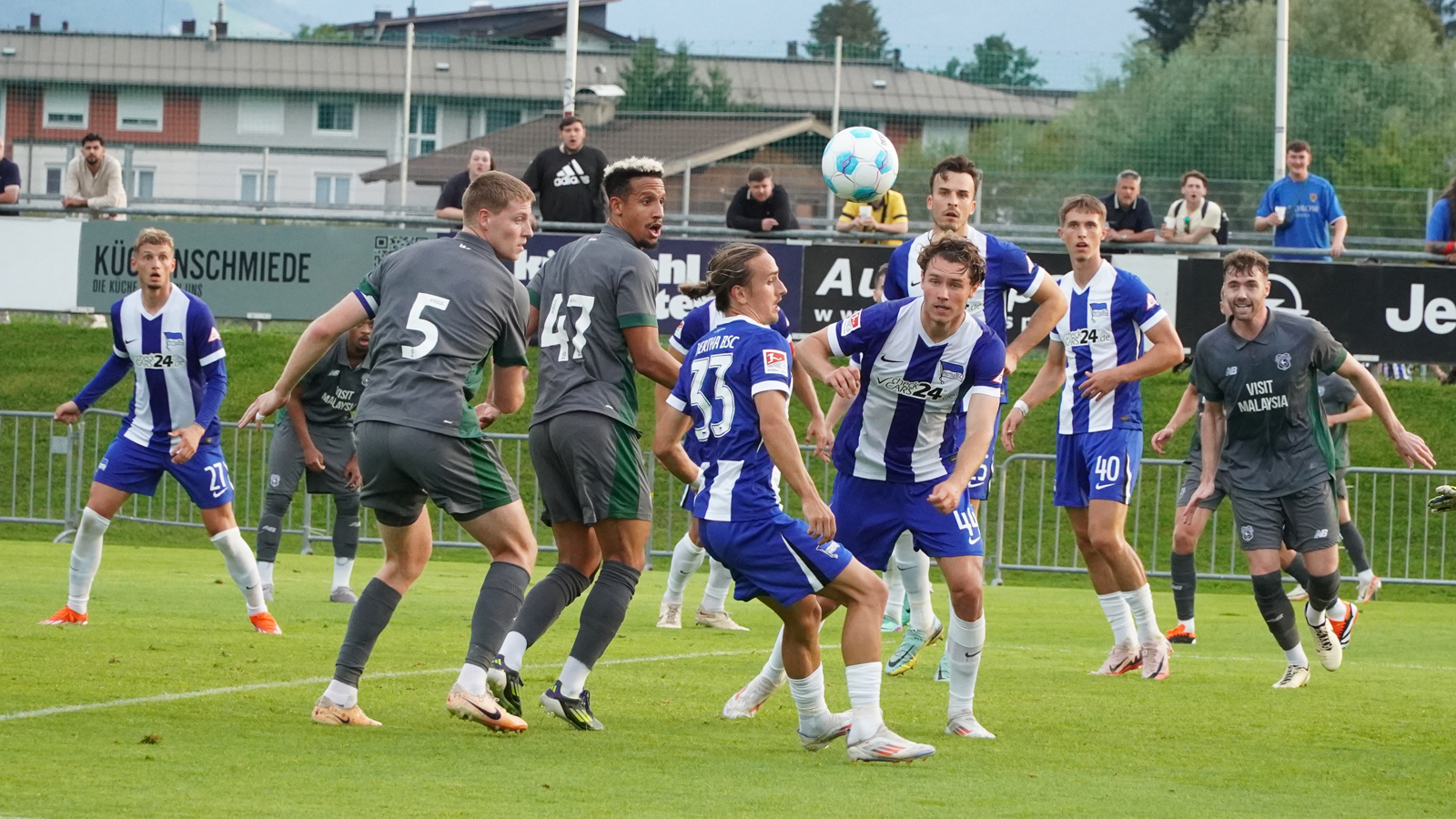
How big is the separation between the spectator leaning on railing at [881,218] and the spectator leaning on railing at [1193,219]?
9.11 feet

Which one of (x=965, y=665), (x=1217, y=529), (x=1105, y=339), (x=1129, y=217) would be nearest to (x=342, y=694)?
(x=965, y=665)

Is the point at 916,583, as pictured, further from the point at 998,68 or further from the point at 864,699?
the point at 998,68

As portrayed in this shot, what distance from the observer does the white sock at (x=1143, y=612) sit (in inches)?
353

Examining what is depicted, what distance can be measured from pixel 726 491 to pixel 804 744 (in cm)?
101

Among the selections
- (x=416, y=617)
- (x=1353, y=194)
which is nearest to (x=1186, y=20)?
(x=1353, y=194)

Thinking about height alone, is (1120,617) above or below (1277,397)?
below

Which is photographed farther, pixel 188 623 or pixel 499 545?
pixel 188 623

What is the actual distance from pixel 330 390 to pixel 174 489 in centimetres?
608

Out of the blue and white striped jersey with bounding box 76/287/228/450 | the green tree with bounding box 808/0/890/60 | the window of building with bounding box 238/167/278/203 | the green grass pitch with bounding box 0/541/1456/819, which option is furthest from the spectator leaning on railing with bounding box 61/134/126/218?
the green tree with bounding box 808/0/890/60

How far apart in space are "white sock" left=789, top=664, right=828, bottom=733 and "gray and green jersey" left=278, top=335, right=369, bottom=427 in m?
6.65

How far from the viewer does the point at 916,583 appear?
29.7 ft

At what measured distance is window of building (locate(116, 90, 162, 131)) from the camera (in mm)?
42916

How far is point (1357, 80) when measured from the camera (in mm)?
31844

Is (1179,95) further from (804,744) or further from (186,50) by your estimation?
(804,744)
